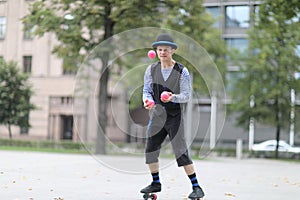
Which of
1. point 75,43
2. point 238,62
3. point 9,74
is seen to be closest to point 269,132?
point 238,62

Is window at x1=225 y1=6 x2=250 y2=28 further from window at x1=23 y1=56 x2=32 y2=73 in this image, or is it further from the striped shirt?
the striped shirt

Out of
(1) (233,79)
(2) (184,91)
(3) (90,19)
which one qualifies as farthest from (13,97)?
(2) (184,91)

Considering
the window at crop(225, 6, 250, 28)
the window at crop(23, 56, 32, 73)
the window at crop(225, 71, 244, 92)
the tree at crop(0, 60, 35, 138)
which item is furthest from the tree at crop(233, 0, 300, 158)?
the window at crop(23, 56, 32, 73)

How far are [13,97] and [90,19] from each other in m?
10.6

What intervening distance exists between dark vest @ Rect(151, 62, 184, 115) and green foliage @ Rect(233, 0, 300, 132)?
1996cm

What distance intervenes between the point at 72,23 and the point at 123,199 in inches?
574

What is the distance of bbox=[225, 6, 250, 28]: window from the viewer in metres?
40.0

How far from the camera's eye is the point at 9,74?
2903 cm

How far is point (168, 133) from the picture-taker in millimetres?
6453

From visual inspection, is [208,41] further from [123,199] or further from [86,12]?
[123,199]

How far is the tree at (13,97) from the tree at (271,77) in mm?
12119

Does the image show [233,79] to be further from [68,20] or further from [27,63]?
[27,63]

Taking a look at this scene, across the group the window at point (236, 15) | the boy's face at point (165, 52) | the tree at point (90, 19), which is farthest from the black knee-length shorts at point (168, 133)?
the window at point (236, 15)

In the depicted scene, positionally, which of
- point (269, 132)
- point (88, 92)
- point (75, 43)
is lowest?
point (269, 132)
